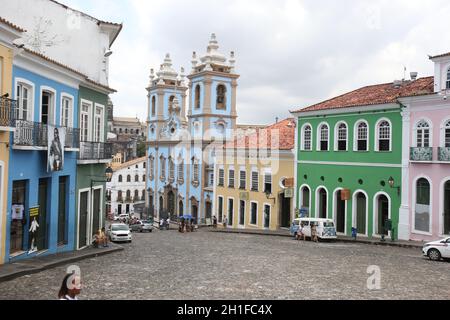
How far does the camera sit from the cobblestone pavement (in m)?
11.7

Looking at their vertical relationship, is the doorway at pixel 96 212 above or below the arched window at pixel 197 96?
below

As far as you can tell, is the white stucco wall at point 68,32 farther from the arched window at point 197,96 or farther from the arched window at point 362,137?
the arched window at point 197,96

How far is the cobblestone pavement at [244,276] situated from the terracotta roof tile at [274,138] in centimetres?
1462

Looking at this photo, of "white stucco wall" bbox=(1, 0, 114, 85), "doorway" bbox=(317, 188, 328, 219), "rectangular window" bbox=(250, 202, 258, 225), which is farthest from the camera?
"rectangular window" bbox=(250, 202, 258, 225)

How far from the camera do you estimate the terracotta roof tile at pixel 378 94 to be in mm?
25794

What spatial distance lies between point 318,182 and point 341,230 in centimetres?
319

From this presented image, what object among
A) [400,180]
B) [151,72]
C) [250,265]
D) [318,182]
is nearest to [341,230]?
[318,182]

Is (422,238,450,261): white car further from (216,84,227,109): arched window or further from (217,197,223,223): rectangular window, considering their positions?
(216,84,227,109): arched window

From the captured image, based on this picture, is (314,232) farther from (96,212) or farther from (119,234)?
(96,212)

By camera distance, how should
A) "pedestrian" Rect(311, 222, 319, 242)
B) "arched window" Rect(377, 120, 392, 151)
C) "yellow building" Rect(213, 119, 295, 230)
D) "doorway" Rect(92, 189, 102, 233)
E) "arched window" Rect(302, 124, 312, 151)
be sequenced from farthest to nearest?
"yellow building" Rect(213, 119, 295, 230) → "arched window" Rect(302, 124, 312, 151) → "arched window" Rect(377, 120, 392, 151) → "pedestrian" Rect(311, 222, 319, 242) → "doorway" Rect(92, 189, 102, 233)

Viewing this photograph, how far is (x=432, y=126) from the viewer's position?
79.4 ft

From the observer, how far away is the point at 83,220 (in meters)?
20.8

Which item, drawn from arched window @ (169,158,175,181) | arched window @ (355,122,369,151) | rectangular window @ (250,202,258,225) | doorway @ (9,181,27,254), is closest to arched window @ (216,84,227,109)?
arched window @ (169,158,175,181)

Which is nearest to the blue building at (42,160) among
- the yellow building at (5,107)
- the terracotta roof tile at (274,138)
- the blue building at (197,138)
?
the yellow building at (5,107)
